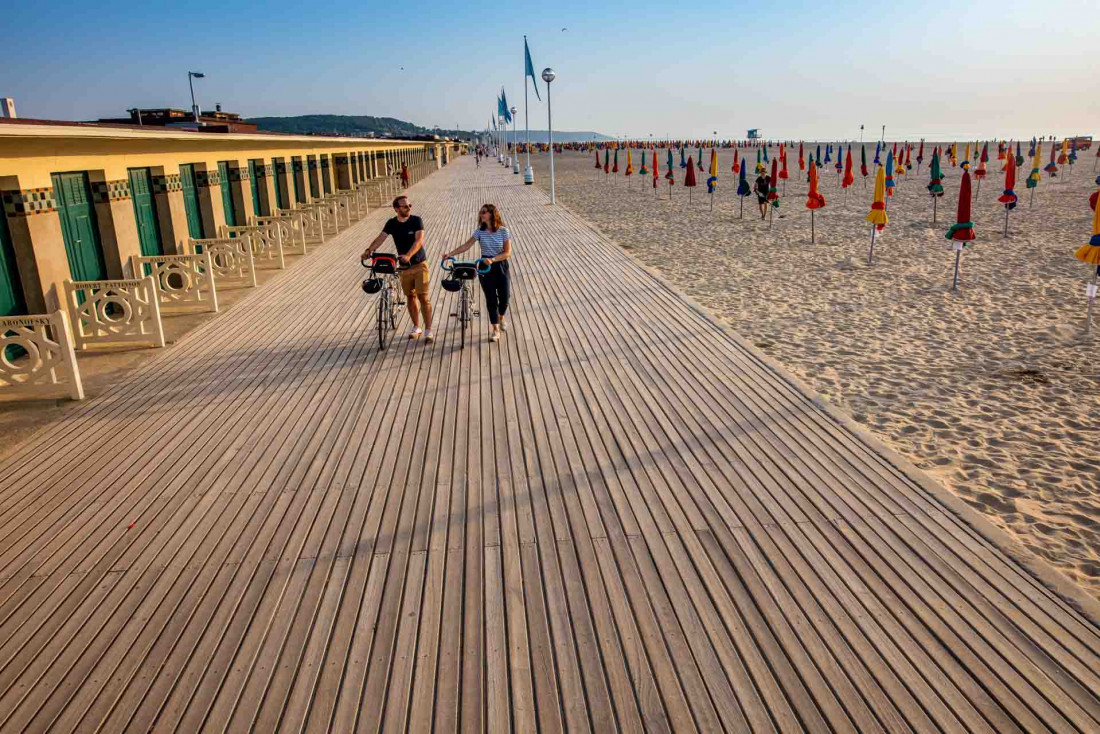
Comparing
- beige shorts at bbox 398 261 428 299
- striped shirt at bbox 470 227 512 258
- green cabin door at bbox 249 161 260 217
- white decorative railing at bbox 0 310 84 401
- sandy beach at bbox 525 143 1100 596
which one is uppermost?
green cabin door at bbox 249 161 260 217

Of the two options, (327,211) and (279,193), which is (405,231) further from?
(327,211)

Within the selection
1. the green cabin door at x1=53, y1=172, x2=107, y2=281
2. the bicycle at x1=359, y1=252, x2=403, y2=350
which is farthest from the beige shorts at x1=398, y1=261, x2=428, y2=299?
the green cabin door at x1=53, y1=172, x2=107, y2=281

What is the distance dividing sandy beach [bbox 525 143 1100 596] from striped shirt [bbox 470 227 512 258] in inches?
127

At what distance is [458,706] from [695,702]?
0.97 metres

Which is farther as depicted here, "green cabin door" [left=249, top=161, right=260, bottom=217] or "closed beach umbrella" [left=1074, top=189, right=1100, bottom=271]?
"green cabin door" [left=249, top=161, right=260, bottom=217]

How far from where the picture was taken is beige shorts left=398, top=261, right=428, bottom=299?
7.78m

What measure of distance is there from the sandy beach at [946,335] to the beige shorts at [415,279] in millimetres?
3962

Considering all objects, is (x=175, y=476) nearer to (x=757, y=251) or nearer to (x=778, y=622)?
(x=778, y=622)

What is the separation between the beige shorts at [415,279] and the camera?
778 centimetres

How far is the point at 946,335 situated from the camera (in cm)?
873

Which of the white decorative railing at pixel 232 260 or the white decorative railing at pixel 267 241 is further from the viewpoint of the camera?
the white decorative railing at pixel 267 241

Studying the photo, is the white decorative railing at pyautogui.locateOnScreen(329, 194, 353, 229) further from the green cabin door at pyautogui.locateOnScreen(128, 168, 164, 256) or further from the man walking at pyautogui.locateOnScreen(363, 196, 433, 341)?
the man walking at pyautogui.locateOnScreen(363, 196, 433, 341)

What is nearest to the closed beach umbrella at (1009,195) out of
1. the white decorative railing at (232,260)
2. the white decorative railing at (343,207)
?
the white decorative railing at (232,260)

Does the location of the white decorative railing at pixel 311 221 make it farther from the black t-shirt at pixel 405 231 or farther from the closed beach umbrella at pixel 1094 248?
the closed beach umbrella at pixel 1094 248
